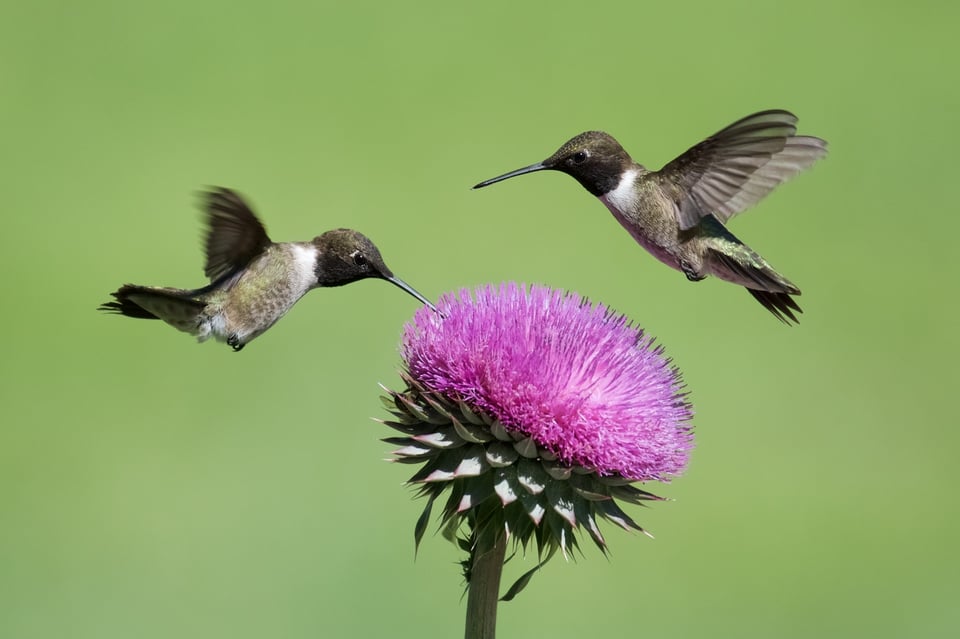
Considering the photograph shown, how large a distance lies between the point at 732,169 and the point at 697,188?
0.06 m

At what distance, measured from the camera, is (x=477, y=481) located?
1462 millimetres

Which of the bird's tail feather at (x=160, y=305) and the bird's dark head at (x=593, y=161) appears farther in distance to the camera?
the bird's dark head at (x=593, y=161)

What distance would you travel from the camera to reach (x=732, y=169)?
1.71 meters

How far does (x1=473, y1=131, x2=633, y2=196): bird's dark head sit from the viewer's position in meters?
1.67

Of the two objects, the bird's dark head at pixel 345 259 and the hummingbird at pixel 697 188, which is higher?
the hummingbird at pixel 697 188

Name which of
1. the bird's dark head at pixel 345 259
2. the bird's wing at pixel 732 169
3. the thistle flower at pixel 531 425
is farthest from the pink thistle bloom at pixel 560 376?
the bird's wing at pixel 732 169

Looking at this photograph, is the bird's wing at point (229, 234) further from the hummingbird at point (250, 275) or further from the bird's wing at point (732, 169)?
the bird's wing at point (732, 169)

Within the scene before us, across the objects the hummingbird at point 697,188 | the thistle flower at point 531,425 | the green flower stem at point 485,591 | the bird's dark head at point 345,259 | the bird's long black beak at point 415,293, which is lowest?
the green flower stem at point 485,591

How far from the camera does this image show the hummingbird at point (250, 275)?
1.62 m

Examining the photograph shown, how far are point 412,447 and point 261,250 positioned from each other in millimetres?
440

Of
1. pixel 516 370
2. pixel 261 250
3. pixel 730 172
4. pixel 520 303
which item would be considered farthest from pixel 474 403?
pixel 730 172

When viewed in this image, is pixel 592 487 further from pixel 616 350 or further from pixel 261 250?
pixel 261 250

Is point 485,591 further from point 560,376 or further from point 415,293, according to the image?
point 415,293

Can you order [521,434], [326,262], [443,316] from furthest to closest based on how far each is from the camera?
[326,262]
[443,316]
[521,434]
